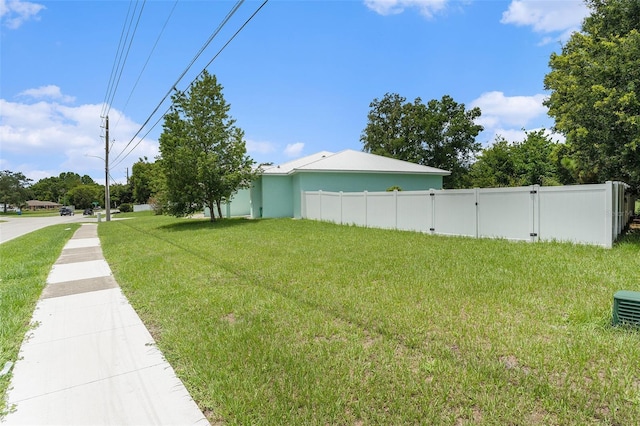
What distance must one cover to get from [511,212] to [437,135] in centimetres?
2948

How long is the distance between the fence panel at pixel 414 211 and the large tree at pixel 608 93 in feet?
15.2

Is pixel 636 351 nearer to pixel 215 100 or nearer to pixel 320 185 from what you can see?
pixel 320 185

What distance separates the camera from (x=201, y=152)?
17.7 meters

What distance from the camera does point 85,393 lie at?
9.37ft

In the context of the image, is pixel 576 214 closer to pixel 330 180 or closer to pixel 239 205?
pixel 330 180

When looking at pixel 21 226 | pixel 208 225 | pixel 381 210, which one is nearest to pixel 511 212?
pixel 381 210

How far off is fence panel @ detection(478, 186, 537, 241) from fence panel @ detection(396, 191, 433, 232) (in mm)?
1827

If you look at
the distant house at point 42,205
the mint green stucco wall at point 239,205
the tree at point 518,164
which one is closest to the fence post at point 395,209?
the mint green stucco wall at point 239,205

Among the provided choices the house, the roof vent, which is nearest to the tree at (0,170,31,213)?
the house

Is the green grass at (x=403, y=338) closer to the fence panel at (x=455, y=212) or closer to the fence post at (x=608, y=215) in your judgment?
the fence post at (x=608, y=215)

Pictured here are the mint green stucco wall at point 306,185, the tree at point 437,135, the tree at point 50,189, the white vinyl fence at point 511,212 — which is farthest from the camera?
the tree at point 50,189

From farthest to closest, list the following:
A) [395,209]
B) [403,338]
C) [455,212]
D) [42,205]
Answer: [42,205], [395,209], [455,212], [403,338]

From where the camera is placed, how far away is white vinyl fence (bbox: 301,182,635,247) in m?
7.84

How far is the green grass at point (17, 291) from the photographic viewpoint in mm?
3747
